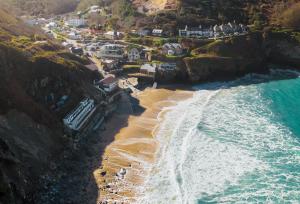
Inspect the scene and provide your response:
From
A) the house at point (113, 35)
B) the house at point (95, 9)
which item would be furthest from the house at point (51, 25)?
the house at point (113, 35)

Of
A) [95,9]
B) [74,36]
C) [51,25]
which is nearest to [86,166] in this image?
[74,36]

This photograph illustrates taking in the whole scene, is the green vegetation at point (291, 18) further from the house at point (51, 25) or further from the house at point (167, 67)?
the house at point (51, 25)

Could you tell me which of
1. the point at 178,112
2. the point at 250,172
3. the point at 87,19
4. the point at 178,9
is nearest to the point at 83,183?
the point at 250,172

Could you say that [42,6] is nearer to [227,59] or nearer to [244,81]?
[227,59]

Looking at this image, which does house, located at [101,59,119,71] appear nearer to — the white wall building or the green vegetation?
the white wall building

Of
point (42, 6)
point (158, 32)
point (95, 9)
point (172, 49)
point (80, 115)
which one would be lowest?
point (80, 115)
